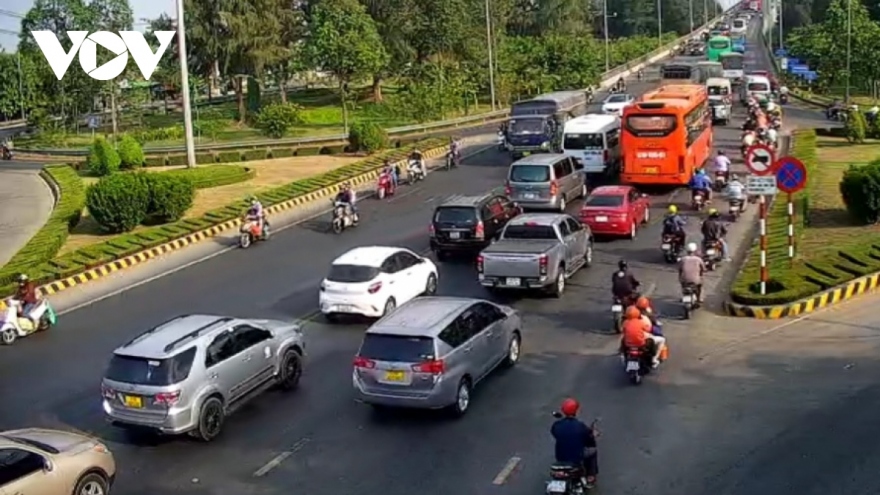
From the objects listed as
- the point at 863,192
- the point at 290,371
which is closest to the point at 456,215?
the point at 290,371

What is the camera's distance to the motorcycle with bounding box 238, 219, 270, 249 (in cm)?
3095

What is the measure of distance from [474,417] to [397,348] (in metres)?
1.60

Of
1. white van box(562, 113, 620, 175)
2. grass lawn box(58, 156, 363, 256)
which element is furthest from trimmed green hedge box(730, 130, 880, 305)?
grass lawn box(58, 156, 363, 256)

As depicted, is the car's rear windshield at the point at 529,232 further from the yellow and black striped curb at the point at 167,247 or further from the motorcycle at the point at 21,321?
the yellow and black striped curb at the point at 167,247

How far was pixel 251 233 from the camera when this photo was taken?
3122 centimetres

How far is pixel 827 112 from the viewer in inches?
2298

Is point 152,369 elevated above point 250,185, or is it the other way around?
point 250,185

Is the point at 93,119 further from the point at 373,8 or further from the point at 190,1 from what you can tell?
the point at 373,8

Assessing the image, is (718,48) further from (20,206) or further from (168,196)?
(168,196)

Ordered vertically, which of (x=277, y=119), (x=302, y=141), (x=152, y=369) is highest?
(x=277, y=119)

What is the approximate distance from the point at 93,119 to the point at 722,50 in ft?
162

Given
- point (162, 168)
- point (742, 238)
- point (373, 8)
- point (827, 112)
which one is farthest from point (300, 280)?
point (373, 8)

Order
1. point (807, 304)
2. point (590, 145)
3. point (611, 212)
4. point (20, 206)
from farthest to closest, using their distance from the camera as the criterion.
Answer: point (20, 206) → point (590, 145) → point (611, 212) → point (807, 304)

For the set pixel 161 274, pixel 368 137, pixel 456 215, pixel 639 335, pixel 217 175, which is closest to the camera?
pixel 639 335
